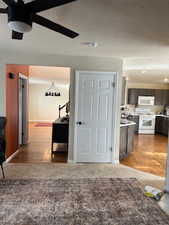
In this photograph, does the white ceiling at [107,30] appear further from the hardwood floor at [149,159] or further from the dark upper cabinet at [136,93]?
the dark upper cabinet at [136,93]

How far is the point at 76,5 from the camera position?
1.73 m

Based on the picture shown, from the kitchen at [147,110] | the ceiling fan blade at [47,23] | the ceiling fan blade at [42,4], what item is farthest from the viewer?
the kitchen at [147,110]

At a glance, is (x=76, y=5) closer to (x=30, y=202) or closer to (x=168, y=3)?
(x=168, y=3)

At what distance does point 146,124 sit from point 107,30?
19.9 feet

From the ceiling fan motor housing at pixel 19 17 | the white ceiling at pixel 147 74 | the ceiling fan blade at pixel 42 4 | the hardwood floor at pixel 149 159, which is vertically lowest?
the hardwood floor at pixel 149 159

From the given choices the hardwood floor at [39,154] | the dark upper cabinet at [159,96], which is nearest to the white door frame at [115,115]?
the hardwood floor at [39,154]

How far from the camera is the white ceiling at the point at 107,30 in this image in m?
1.75

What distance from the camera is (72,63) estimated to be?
3.77 meters

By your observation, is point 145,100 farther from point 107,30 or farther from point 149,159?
point 107,30

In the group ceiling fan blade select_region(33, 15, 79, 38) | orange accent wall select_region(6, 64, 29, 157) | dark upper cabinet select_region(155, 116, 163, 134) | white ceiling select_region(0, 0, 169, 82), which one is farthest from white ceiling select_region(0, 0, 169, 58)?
dark upper cabinet select_region(155, 116, 163, 134)

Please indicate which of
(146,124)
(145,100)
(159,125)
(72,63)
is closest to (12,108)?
(72,63)

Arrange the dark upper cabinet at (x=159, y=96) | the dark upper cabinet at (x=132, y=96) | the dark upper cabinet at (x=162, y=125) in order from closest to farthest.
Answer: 1. the dark upper cabinet at (x=162, y=125)
2. the dark upper cabinet at (x=132, y=96)
3. the dark upper cabinet at (x=159, y=96)

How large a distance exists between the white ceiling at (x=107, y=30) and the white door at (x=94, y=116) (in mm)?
576

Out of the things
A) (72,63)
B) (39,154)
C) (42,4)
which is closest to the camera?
(42,4)
